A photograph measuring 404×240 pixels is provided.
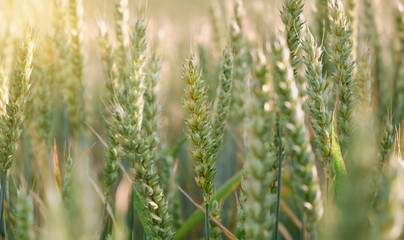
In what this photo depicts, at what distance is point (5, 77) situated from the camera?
1.45 metres

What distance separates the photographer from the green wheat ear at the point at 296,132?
3.05 ft

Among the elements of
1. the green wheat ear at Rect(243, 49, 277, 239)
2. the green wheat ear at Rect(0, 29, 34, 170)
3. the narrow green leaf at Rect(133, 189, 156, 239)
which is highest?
the green wheat ear at Rect(0, 29, 34, 170)

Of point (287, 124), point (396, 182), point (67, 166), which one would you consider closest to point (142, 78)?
point (67, 166)

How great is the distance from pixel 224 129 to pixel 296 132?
0.63 metres

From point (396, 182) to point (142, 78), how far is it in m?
0.99

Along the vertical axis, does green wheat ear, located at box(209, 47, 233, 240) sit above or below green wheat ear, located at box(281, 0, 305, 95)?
below

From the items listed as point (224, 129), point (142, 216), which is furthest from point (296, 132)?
point (142, 216)

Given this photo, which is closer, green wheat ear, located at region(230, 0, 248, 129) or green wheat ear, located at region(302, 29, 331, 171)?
green wheat ear, located at region(302, 29, 331, 171)

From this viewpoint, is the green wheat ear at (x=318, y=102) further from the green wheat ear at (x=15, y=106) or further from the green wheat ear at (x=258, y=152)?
the green wheat ear at (x=15, y=106)

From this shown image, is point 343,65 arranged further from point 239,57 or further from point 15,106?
point 15,106

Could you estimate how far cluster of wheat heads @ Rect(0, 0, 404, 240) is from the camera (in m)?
0.85

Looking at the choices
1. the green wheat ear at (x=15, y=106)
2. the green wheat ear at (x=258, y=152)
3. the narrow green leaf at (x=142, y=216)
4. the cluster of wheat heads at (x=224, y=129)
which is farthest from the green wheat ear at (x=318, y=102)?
the green wheat ear at (x=15, y=106)

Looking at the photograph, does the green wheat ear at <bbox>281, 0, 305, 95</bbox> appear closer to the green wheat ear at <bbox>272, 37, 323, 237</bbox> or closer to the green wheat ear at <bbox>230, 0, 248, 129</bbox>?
the green wheat ear at <bbox>272, 37, 323, 237</bbox>

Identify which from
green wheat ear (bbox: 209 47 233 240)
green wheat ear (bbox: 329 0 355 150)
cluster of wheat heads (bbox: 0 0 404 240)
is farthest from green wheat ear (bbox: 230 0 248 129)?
green wheat ear (bbox: 329 0 355 150)
